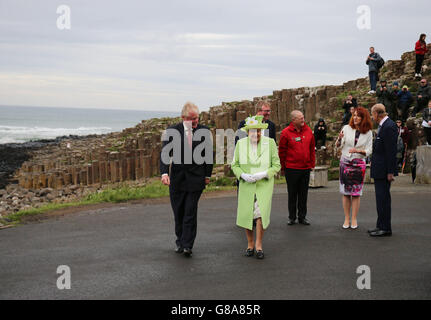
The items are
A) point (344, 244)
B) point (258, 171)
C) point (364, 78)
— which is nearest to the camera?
point (258, 171)

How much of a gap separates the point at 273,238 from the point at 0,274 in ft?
14.8

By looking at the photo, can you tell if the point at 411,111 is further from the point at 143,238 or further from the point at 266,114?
the point at 143,238

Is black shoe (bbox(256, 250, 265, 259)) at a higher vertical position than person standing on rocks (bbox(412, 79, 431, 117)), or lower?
lower

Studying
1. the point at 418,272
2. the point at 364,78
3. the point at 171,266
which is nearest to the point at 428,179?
the point at 418,272

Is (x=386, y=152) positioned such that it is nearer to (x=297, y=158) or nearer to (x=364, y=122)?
(x=364, y=122)

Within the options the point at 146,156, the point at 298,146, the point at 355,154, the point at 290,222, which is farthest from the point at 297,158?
the point at 146,156

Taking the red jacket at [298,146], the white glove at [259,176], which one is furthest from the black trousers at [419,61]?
the white glove at [259,176]

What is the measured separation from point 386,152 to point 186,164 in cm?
371

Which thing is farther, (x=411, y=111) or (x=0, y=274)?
(x=411, y=111)

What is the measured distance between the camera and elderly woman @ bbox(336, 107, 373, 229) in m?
10.2

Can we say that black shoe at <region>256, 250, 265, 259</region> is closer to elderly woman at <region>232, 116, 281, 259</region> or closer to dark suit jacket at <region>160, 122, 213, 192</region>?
elderly woman at <region>232, 116, 281, 259</region>

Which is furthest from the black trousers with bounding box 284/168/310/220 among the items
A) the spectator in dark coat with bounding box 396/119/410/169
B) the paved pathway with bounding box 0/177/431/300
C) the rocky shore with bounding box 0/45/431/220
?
the spectator in dark coat with bounding box 396/119/410/169

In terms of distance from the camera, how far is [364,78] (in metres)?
34.2
